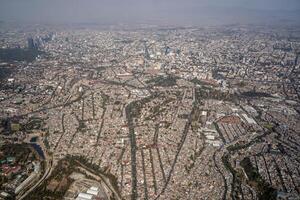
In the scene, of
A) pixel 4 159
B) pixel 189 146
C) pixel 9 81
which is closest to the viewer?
pixel 4 159

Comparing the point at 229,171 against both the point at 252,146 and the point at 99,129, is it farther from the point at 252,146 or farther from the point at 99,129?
the point at 99,129

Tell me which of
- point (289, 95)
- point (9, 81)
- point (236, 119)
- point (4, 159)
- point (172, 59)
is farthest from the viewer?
point (172, 59)

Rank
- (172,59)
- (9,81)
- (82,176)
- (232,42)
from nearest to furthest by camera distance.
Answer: (82,176), (9,81), (172,59), (232,42)

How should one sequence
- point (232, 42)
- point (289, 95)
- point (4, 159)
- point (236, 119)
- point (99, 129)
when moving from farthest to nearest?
point (232, 42) → point (289, 95) → point (236, 119) → point (99, 129) → point (4, 159)

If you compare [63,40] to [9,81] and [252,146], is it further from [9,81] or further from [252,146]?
[252,146]

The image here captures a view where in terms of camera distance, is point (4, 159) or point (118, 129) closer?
point (4, 159)

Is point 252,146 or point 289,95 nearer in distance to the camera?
point 252,146

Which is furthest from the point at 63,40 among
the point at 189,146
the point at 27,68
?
the point at 189,146

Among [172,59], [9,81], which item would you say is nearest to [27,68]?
[9,81]
